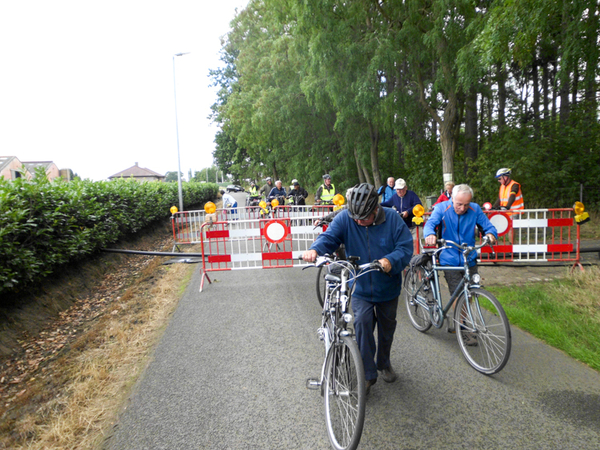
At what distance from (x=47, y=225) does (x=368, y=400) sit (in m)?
5.64

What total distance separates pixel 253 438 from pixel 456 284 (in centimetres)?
275

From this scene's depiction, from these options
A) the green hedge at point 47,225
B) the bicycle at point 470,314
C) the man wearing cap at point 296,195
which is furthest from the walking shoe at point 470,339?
the man wearing cap at point 296,195

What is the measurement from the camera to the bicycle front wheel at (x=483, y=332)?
3.79m

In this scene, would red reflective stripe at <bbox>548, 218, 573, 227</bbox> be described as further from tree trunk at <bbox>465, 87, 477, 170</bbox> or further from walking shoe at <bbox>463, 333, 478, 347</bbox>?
tree trunk at <bbox>465, 87, 477, 170</bbox>

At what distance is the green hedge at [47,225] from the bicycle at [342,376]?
4.24 metres

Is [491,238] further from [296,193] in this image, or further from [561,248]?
[296,193]

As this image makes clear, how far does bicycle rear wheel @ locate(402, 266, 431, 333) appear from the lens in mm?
5105

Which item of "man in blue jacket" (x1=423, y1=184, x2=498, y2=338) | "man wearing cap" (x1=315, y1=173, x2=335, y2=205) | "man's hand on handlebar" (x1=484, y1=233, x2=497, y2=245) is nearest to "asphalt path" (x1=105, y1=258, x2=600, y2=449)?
"man in blue jacket" (x1=423, y1=184, x2=498, y2=338)

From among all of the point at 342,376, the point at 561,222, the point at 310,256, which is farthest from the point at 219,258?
the point at 561,222

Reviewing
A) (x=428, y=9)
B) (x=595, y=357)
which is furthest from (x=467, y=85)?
(x=595, y=357)

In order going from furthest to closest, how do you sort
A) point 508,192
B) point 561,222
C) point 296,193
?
Result: point 296,193
point 508,192
point 561,222

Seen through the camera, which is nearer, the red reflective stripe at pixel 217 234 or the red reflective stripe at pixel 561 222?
the red reflective stripe at pixel 561 222

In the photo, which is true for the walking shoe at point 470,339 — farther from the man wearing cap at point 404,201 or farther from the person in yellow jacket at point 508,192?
the person in yellow jacket at point 508,192

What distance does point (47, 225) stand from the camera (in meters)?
6.53
